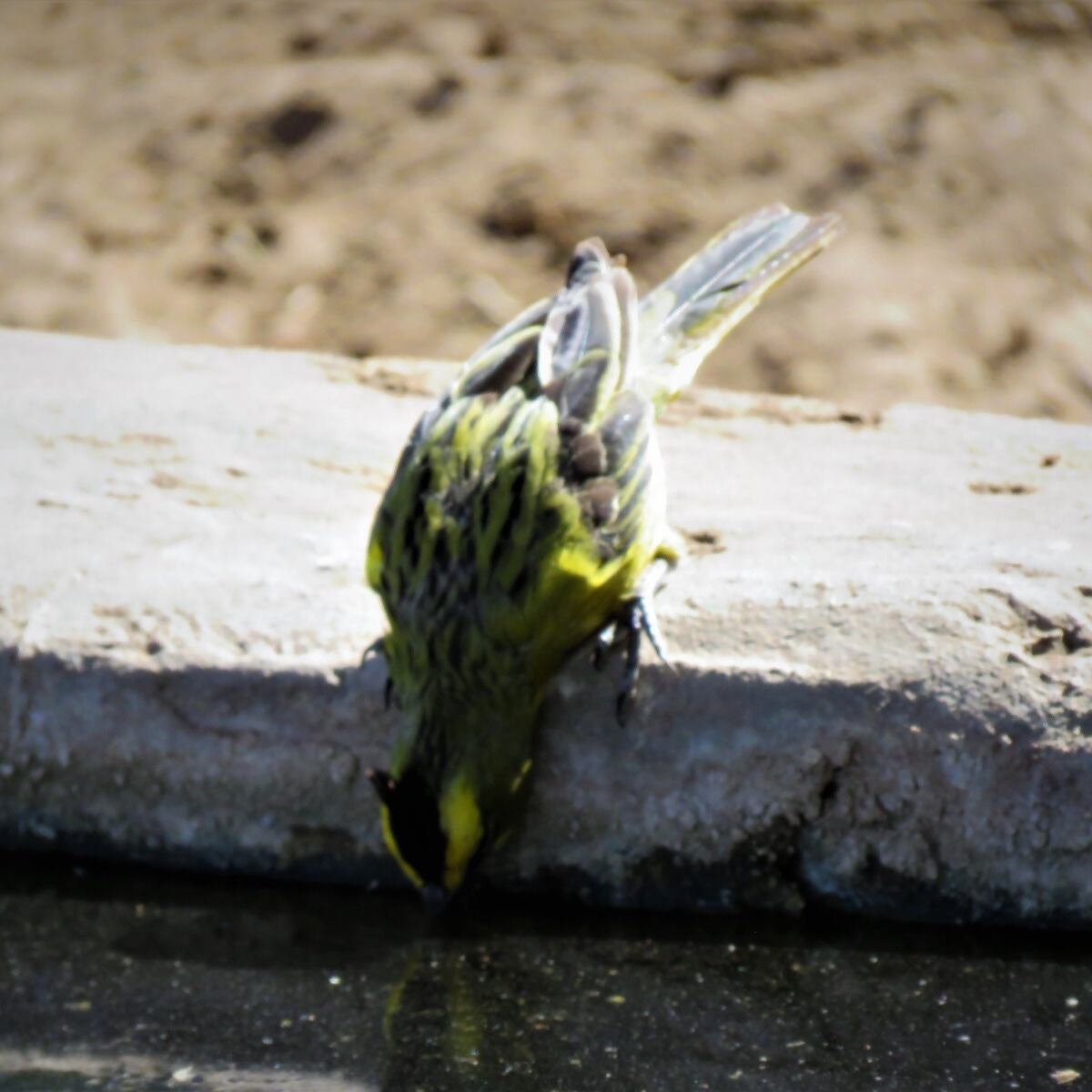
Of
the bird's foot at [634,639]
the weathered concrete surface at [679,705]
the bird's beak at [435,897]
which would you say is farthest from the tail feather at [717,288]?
the bird's beak at [435,897]

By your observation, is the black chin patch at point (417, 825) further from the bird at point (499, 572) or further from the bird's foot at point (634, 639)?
the bird's foot at point (634, 639)

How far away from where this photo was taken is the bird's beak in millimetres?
4039

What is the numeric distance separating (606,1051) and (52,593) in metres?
1.74

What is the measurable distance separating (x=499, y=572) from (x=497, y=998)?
0.90 meters

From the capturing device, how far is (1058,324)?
7.77 meters

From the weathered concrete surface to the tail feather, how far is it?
1.31ft

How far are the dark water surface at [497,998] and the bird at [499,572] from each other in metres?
0.25

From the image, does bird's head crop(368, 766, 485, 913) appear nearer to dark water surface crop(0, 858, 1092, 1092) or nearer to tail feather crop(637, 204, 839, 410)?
dark water surface crop(0, 858, 1092, 1092)

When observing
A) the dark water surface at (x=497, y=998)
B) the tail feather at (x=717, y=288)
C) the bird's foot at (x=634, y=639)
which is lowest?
the dark water surface at (x=497, y=998)

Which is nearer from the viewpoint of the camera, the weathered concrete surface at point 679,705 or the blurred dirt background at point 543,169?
the weathered concrete surface at point 679,705

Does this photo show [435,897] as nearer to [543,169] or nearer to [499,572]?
[499,572]

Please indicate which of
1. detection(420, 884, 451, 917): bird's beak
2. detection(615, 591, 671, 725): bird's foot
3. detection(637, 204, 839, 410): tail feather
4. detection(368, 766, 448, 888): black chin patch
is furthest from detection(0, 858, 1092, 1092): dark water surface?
detection(637, 204, 839, 410): tail feather

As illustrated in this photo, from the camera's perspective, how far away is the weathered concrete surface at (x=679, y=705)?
396 cm

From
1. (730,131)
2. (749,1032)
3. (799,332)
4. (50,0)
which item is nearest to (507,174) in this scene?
(730,131)
